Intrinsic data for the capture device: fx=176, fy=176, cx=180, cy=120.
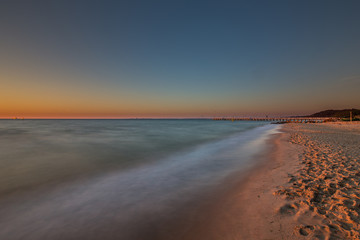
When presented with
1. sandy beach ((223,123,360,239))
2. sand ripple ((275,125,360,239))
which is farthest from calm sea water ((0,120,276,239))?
sand ripple ((275,125,360,239))

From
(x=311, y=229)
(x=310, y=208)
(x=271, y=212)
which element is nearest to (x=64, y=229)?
(x=271, y=212)

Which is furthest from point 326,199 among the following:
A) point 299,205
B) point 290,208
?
point 290,208

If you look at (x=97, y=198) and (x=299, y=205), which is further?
(x=97, y=198)

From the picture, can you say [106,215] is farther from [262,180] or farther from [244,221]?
[262,180]

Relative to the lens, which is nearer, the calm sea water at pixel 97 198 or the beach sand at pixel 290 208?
the beach sand at pixel 290 208

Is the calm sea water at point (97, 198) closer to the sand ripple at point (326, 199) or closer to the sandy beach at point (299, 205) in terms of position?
the sandy beach at point (299, 205)

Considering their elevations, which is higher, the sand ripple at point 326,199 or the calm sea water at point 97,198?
the sand ripple at point 326,199

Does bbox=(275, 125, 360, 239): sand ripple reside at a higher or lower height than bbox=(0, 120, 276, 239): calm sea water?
higher

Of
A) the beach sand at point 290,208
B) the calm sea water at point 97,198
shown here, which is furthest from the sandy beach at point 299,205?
the calm sea water at point 97,198

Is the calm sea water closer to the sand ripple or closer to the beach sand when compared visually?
the beach sand

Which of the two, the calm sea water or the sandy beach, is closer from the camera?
the sandy beach

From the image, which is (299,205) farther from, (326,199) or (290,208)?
(326,199)

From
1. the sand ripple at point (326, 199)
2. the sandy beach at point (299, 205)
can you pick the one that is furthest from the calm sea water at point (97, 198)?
the sand ripple at point (326, 199)

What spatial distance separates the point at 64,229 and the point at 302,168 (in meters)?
8.79
